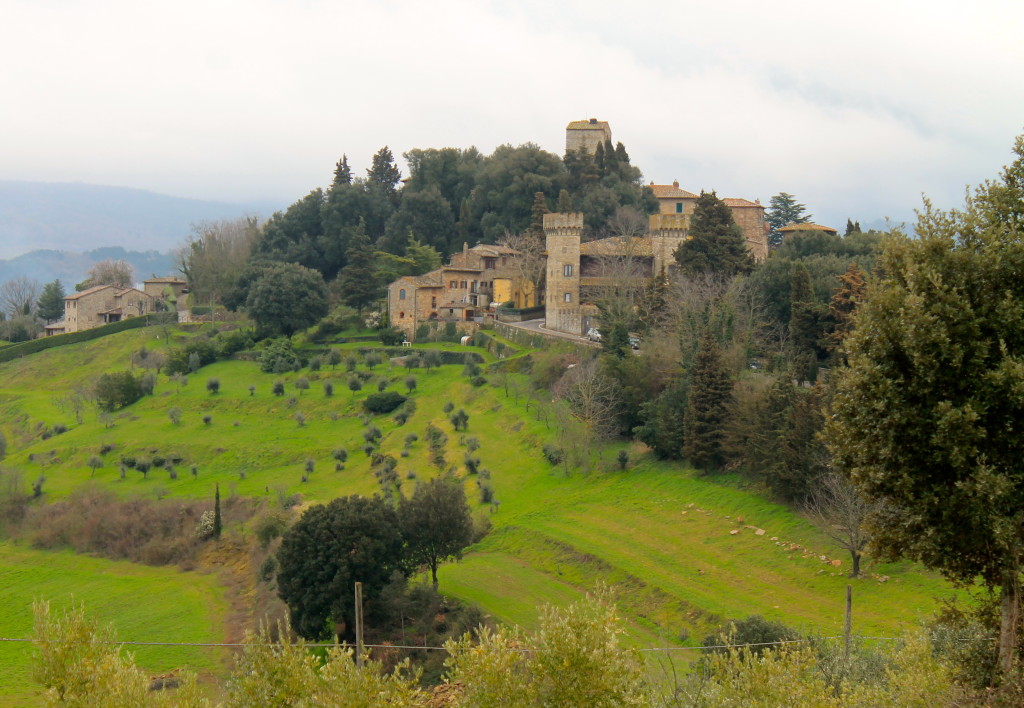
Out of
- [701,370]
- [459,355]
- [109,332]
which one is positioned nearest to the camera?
[701,370]

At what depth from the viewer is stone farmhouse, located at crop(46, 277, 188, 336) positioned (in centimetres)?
7719

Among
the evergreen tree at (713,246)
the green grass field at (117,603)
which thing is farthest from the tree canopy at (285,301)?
the evergreen tree at (713,246)

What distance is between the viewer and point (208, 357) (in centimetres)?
6156

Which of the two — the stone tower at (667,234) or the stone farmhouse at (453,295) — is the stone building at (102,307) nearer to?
the stone farmhouse at (453,295)

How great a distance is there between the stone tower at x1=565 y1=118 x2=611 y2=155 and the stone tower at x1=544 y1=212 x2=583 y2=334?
2334 centimetres

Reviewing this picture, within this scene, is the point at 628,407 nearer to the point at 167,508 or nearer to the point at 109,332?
the point at 167,508

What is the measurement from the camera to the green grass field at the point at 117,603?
2809cm

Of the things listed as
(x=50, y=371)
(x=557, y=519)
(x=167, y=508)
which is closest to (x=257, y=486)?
(x=167, y=508)

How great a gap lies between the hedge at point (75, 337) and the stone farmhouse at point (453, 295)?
22203mm

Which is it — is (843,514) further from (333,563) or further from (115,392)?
(115,392)

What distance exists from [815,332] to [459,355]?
2178 centimetres

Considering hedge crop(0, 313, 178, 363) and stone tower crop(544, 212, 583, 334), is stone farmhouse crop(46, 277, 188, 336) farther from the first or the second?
stone tower crop(544, 212, 583, 334)

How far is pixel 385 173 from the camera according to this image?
80.8 meters

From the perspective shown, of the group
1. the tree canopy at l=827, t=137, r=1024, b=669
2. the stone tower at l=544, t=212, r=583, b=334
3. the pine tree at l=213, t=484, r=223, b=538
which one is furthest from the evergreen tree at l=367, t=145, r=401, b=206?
the tree canopy at l=827, t=137, r=1024, b=669
